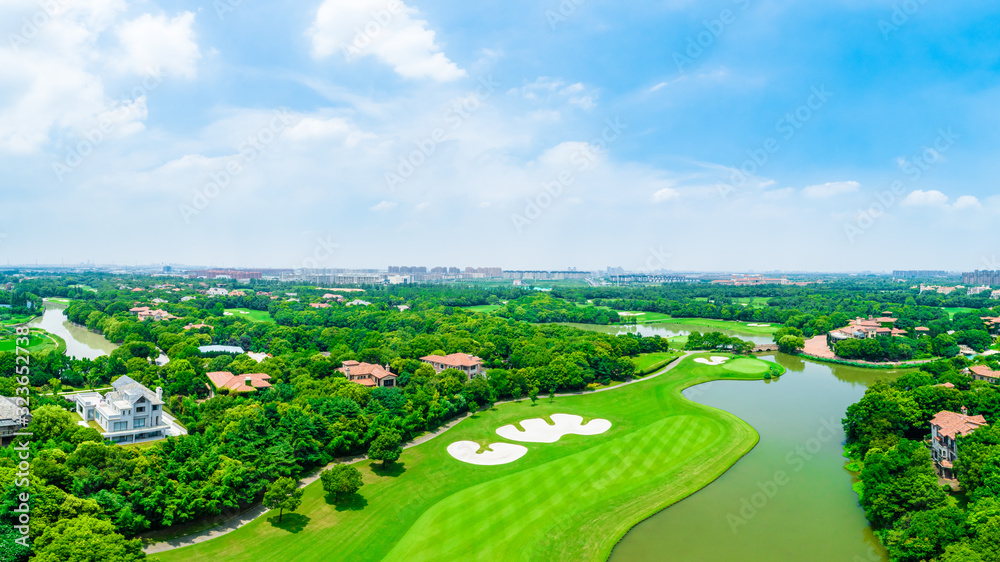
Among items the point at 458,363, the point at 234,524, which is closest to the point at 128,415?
the point at 234,524

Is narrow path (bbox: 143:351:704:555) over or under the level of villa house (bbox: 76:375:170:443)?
under

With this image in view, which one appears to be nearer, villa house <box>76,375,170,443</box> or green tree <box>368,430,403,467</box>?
green tree <box>368,430,403,467</box>

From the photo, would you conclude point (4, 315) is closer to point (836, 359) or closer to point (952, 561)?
point (952, 561)

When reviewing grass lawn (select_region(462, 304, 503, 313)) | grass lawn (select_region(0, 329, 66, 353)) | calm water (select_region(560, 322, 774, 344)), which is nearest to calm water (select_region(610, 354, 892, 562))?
calm water (select_region(560, 322, 774, 344))

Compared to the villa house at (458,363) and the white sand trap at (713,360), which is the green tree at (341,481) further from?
the white sand trap at (713,360)

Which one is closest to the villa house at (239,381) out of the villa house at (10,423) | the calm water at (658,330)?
the villa house at (10,423)

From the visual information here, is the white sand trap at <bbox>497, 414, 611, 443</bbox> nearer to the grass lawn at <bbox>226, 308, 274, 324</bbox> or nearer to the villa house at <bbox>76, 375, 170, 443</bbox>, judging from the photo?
the villa house at <bbox>76, 375, 170, 443</bbox>

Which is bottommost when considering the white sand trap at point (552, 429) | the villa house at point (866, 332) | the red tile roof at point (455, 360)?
the white sand trap at point (552, 429)
